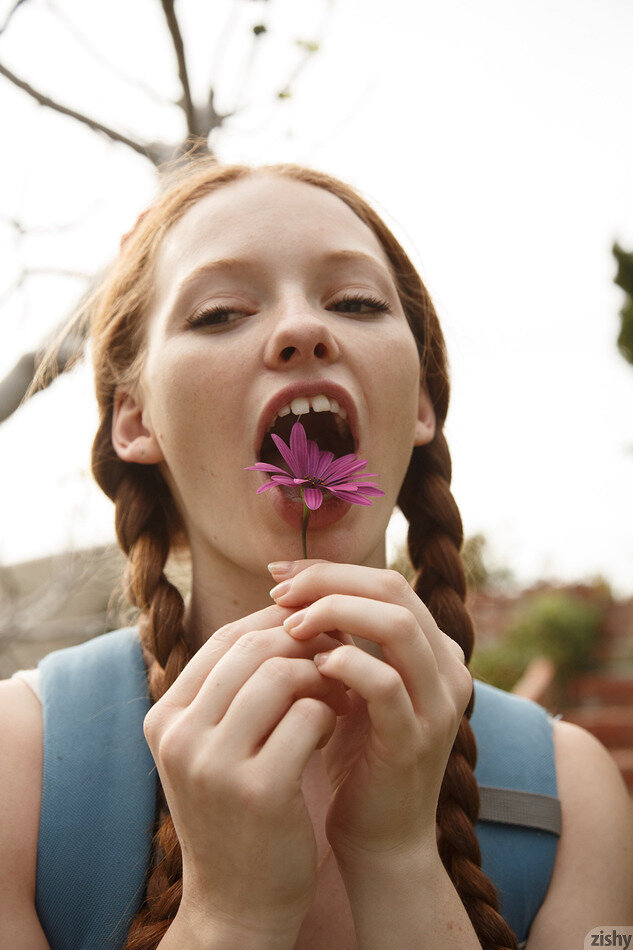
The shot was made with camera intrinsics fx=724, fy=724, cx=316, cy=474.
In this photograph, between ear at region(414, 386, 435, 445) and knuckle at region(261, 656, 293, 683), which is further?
ear at region(414, 386, 435, 445)

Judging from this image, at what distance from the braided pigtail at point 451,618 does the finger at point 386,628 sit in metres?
0.45

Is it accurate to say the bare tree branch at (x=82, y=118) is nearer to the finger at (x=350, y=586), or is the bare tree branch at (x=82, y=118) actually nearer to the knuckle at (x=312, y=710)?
the finger at (x=350, y=586)

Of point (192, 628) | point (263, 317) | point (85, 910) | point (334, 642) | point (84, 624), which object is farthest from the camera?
point (84, 624)

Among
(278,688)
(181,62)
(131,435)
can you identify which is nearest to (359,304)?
(131,435)

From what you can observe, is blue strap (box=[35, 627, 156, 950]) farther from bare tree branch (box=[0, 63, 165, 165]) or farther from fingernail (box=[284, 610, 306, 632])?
bare tree branch (box=[0, 63, 165, 165])

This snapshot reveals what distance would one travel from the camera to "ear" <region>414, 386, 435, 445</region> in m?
1.79

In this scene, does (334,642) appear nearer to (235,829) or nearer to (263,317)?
(235,829)

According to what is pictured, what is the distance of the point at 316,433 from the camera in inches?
57.4

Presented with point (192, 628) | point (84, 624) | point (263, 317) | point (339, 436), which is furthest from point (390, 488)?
point (84, 624)

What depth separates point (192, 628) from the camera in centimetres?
173

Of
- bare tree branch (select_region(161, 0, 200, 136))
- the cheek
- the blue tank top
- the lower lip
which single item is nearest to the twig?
bare tree branch (select_region(161, 0, 200, 136))

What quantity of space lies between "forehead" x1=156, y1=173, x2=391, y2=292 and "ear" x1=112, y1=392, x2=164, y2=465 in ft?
0.97

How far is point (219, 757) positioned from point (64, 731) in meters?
0.59

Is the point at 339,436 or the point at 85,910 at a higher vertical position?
the point at 339,436
